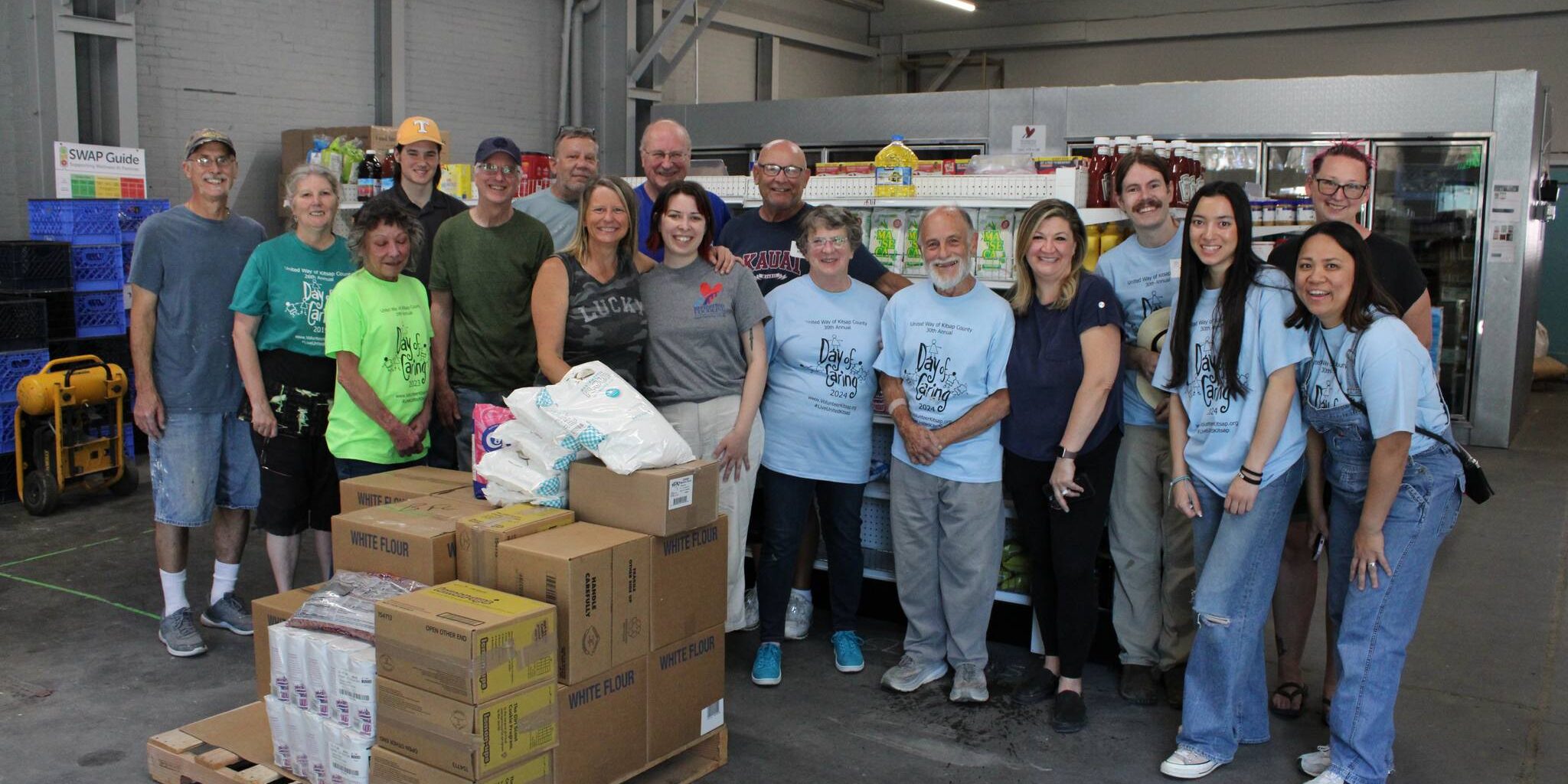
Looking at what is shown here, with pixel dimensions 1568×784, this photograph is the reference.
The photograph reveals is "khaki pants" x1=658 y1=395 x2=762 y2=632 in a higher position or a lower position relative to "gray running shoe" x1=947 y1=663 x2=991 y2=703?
higher

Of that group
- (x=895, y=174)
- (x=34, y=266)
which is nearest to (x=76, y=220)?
(x=34, y=266)

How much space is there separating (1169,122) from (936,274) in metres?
6.14

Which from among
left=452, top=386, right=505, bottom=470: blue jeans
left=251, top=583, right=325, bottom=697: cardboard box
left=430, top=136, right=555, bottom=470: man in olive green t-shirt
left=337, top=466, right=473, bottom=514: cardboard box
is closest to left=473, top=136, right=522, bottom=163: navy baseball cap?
left=430, top=136, right=555, bottom=470: man in olive green t-shirt

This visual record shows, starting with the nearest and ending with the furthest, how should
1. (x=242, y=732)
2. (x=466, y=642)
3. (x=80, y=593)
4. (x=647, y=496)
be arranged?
(x=466, y=642)
(x=647, y=496)
(x=242, y=732)
(x=80, y=593)

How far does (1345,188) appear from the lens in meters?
3.33

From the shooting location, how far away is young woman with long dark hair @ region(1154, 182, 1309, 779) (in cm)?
302

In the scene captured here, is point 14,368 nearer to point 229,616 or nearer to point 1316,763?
point 229,616

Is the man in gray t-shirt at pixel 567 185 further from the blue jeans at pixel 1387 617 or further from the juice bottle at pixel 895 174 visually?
the blue jeans at pixel 1387 617

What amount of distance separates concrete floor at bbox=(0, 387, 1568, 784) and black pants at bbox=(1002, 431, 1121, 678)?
10.7 inches

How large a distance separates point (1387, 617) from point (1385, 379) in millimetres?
593

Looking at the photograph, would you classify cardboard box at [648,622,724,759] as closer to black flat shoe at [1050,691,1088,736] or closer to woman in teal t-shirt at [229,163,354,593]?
black flat shoe at [1050,691,1088,736]

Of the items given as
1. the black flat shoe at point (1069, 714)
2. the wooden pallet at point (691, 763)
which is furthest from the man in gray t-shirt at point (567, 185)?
the black flat shoe at point (1069, 714)

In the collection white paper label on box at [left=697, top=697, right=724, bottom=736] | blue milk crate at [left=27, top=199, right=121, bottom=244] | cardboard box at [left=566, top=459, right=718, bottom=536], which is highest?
blue milk crate at [left=27, top=199, right=121, bottom=244]

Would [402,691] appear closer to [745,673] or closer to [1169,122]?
[745,673]
